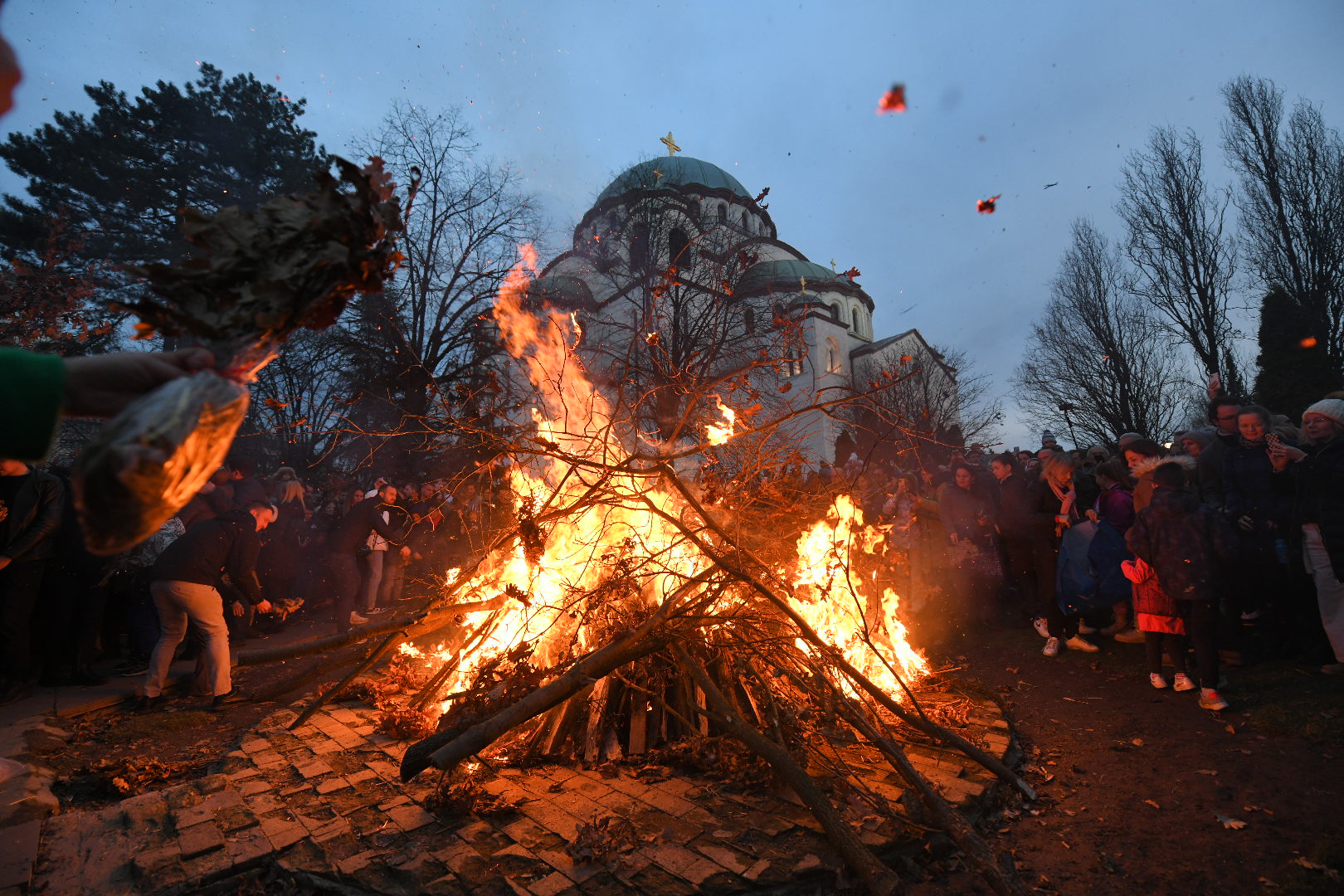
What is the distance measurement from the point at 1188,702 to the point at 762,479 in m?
4.01

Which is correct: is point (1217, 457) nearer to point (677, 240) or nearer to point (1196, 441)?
point (1196, 441)

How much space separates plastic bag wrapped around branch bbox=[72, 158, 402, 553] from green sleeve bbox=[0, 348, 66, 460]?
0.92 ft

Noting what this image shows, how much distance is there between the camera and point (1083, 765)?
4.35m

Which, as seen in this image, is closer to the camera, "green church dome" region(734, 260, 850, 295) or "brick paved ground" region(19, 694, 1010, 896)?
"brick paved ground" region(19, 694, 1010, 896)


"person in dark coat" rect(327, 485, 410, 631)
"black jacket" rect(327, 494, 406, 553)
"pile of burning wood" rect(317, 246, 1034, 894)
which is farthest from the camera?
"black jacket" rect(327, 494, 406, 553)

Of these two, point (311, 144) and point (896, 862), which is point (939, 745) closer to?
point (896, 862)

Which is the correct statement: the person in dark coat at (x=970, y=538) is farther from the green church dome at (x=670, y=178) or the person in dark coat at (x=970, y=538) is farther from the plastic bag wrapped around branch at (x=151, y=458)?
the green church dome at (x=670, y=178)

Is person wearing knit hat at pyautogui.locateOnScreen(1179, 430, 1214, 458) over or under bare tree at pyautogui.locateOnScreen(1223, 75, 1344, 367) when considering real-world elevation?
under

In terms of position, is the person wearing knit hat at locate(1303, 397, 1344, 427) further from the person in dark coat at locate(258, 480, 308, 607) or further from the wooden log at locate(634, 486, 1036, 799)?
the person in dark coat at locate(258, 480, 308, 607)

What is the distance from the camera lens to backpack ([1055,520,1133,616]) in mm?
6664

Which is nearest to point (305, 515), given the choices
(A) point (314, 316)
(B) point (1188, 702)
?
(A) point (314, 316)

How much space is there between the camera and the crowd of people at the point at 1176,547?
5262 mm

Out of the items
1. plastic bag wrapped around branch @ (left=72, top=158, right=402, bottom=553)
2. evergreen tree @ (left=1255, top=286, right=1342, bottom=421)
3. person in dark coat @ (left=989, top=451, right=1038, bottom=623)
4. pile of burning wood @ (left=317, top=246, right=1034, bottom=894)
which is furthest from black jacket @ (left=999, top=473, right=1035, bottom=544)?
evergreen tree @ (left=1255, top=286, right=1342, bottom=421)

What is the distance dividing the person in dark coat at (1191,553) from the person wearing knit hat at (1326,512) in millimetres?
675
